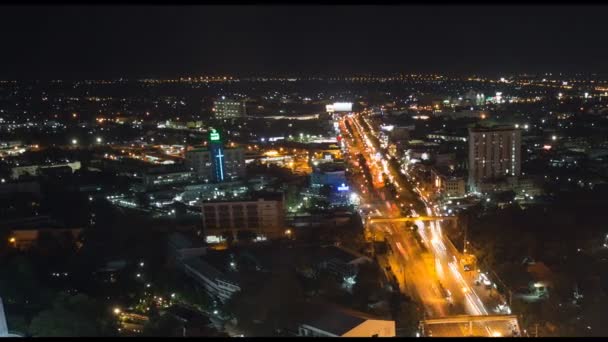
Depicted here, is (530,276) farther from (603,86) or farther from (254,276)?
(603,86)

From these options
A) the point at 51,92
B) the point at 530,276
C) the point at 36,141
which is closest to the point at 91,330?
the point at 530,276

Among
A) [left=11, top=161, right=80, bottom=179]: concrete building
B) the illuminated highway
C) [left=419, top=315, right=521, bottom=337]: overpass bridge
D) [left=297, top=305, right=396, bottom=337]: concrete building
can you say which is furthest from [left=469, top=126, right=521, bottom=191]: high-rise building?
[left=11, top=161, right=80, bottom=179]: concrete building

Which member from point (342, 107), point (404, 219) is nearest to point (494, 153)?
point (404, 219)

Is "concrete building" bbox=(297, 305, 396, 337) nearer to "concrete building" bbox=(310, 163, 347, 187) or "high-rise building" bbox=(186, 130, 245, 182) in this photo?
"concrete building" bbox=(310, 163, 347, 187)

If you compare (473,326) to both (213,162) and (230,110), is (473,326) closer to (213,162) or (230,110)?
(213,162)

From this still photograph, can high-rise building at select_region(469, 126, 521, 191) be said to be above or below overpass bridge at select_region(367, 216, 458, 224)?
above

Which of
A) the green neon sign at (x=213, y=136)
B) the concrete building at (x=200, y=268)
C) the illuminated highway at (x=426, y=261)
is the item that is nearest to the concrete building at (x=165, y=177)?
the green neon sign at (x=213, y=136)

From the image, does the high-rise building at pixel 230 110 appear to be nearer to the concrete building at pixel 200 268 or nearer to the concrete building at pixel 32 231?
the concrete building at pixel 32 231
